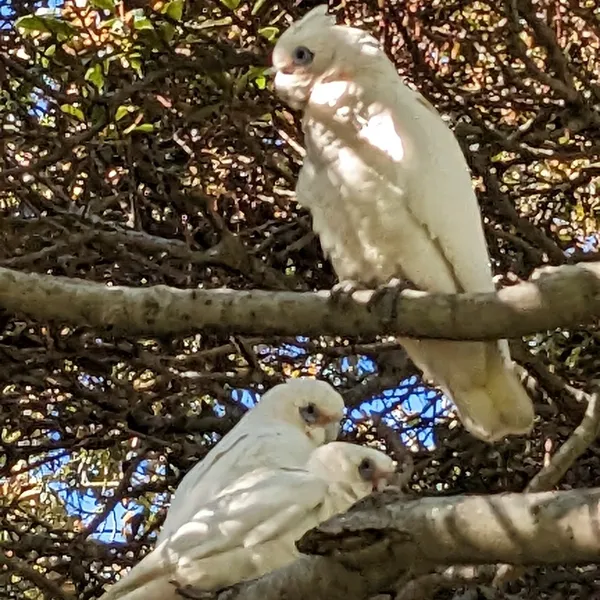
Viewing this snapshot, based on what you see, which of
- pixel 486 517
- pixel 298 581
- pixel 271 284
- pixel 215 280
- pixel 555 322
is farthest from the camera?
pixel 215 280

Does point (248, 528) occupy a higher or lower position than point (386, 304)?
lower

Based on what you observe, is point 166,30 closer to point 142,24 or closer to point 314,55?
point 142,24

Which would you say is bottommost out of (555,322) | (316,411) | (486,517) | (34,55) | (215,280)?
(486,517)

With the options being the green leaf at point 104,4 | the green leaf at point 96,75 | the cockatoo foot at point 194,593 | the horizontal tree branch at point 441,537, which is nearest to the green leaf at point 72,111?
the green leaf at point 96,75

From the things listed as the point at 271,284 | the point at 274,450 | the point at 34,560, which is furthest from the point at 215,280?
the point at 34,560

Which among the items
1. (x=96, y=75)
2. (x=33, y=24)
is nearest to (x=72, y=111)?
(x=96, y=75)

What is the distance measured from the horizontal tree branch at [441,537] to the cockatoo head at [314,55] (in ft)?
5.98

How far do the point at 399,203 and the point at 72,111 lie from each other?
115 cm

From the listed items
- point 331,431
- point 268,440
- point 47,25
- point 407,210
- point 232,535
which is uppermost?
point 47,25

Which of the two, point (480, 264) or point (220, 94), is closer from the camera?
point (480, 264)

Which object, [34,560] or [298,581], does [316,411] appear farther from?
[298,581]

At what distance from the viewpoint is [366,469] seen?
3.09m

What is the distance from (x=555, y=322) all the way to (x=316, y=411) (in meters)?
1.65

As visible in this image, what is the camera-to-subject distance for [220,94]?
357 cm
